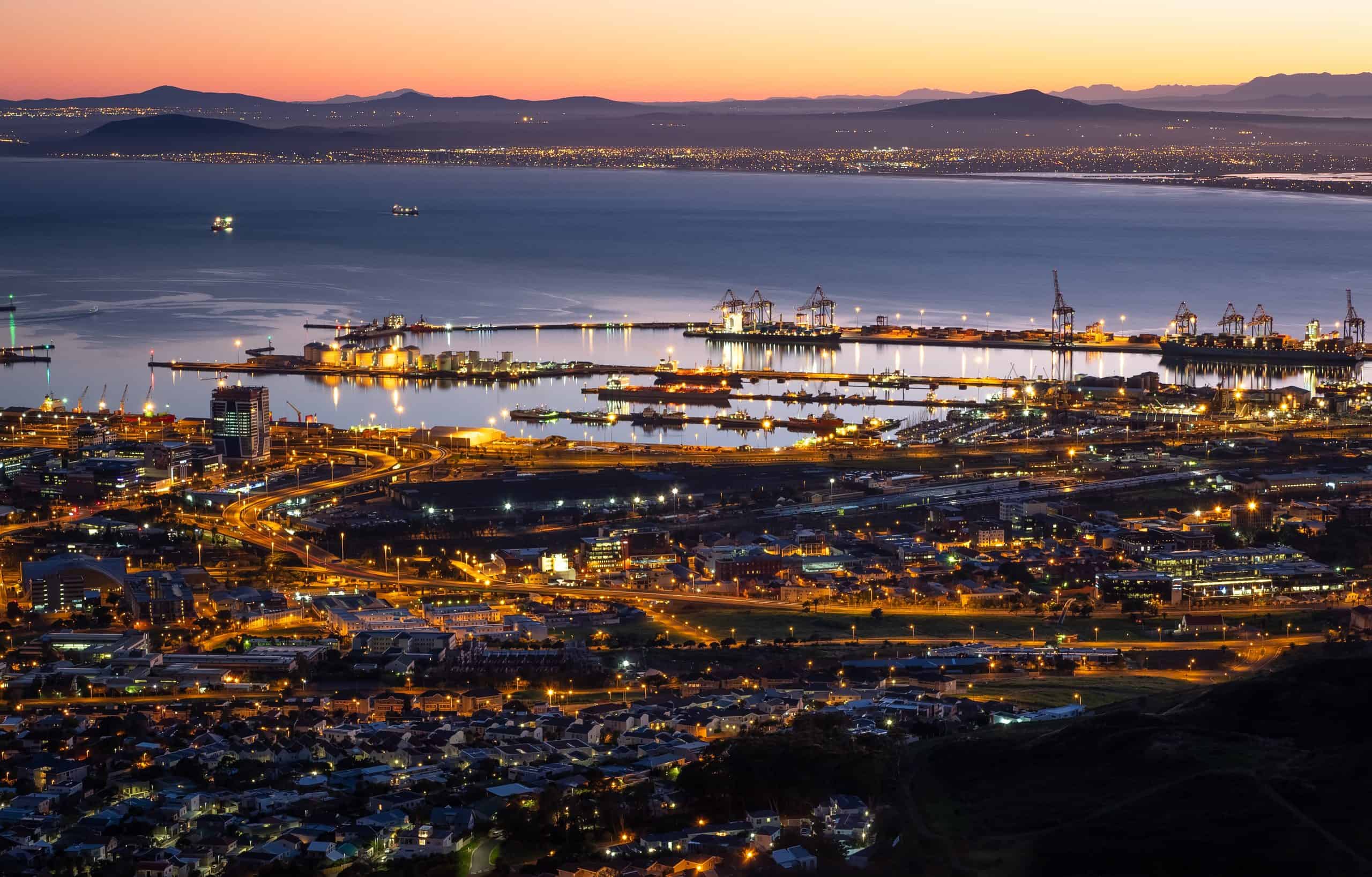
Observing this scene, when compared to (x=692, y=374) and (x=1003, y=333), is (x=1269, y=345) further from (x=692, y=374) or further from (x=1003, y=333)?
(x=692, y=374)

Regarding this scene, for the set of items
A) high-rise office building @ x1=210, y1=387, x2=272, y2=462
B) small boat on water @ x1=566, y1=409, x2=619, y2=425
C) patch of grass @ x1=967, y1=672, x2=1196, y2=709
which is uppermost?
high-rise office building @ x1=210, y1=387, x2=272, y2=462

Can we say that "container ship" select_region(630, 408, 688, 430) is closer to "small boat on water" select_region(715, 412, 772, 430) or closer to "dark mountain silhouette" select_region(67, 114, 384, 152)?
"small boat on water" select_region(715, 412, 772, 430)

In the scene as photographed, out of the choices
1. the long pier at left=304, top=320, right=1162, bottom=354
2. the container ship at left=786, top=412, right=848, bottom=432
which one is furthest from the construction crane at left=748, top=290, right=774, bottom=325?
the container ship at left=786, top=412, right=848, bottom=432

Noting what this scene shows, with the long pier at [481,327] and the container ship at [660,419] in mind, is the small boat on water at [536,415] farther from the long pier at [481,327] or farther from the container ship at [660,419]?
the long pier at [481,327]

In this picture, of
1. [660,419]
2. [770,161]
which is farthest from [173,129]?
[660,419]

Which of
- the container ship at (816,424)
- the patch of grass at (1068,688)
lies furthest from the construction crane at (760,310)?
the patch of grass at (1068,688)

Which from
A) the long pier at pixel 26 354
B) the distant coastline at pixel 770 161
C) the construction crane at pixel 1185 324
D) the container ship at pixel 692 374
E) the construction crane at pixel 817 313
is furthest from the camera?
the distant coastline at pixel 770 161
